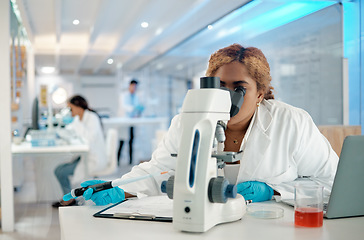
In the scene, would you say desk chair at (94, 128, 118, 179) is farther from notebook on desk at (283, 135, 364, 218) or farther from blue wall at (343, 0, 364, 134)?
notebook on desk at (283, 135, 364, 218)

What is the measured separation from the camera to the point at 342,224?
1.15 metres

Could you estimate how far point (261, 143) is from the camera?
1646 mm

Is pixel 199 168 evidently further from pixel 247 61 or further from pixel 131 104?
pixel 131 104

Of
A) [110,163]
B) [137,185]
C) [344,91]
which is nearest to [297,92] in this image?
[344,91]

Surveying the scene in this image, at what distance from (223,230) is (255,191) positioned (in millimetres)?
386

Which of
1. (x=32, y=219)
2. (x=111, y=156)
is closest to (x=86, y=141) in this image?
(x=111, y=156)

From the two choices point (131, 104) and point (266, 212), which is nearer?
point (266, 212)

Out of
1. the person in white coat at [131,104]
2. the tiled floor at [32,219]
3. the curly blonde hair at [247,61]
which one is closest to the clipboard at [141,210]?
the curly blonde hair at [247,61]

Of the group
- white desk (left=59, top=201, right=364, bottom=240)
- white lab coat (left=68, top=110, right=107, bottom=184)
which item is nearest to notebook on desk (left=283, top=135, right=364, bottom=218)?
white desk (left=59, top=201, right=364, bottom=240)

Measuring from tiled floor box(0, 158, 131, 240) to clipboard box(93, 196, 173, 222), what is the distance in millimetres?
2282

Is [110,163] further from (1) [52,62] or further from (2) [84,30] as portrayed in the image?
(1) [52,62]

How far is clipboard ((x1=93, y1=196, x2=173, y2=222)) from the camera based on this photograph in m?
1.18

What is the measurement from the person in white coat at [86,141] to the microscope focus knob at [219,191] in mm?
3565

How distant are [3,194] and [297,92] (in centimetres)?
291
